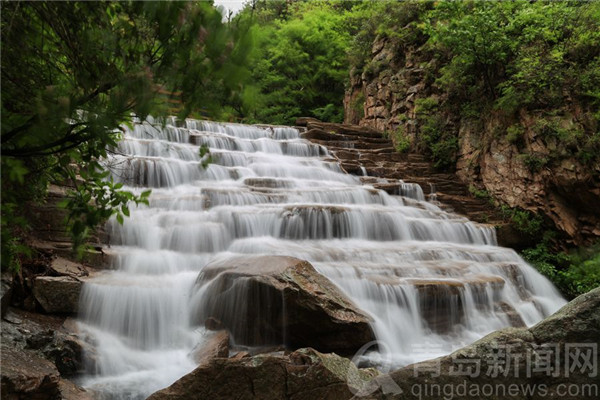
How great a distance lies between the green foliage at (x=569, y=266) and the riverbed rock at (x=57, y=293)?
880 cm

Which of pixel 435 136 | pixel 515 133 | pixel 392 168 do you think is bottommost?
pixel 392 168

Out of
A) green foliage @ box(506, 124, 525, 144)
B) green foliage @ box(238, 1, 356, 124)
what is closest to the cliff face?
green foliage @ box(506, 124, 525, 144)

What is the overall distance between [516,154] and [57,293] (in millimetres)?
10543

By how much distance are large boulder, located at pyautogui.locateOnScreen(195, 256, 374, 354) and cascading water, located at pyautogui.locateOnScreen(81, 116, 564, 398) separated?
473 mm

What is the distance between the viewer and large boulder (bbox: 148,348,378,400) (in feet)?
10.8

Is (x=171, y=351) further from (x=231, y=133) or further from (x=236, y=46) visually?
(x=231, y=133)

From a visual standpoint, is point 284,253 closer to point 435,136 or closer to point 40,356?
point 40,356

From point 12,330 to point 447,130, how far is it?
12311 mm

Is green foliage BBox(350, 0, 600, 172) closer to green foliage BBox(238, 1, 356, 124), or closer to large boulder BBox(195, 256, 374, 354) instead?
large boulder BBox(195, 256, 374, 354)

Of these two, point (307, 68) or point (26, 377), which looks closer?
point (26, 377)

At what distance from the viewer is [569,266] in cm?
877

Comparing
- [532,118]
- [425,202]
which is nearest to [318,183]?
[425,202]

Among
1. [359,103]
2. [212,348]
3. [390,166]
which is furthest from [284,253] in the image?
[359,103]

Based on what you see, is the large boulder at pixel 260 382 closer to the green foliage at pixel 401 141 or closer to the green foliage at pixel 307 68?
the green foliage at pixel 401 141
